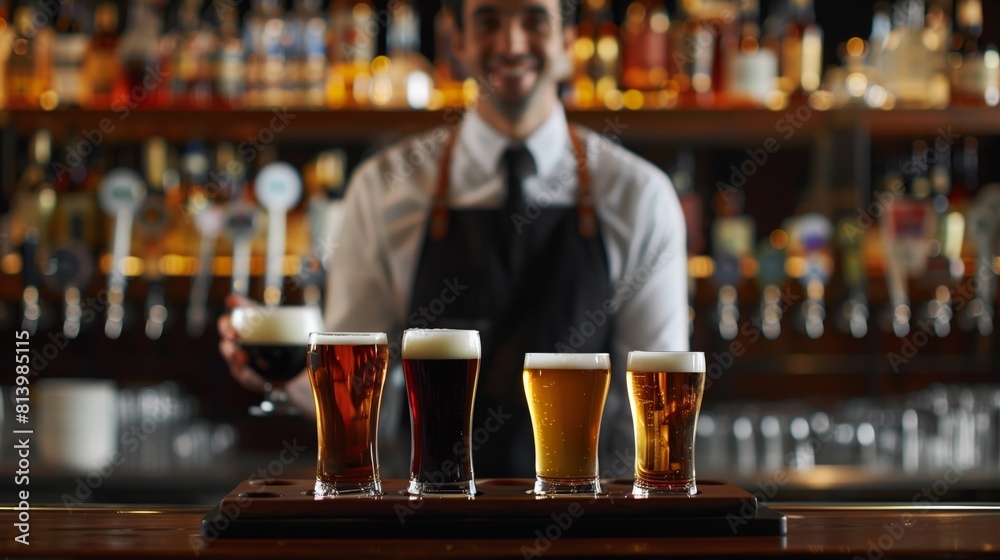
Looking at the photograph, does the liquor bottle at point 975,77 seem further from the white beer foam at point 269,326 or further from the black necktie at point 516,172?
the white beer foam at point 269,326

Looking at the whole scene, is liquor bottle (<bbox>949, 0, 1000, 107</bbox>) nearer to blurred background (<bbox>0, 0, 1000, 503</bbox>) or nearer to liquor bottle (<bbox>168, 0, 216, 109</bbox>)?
blurred background (<bbox>0, 0, 1000, 503</bbox>)

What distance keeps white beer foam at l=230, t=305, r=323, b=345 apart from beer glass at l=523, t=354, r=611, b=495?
1.87 ft

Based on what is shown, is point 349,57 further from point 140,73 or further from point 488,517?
point 488,517

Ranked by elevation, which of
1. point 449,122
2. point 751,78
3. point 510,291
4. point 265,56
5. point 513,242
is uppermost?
point 265,56

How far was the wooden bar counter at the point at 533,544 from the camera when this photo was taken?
111 centimetres

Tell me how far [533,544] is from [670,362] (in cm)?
27

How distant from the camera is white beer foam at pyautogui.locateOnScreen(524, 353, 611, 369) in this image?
4.30 ft

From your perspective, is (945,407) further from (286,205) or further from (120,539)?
(120,539)

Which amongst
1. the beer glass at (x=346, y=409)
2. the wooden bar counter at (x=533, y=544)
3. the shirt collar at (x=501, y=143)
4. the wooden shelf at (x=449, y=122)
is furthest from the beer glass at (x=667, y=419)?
the wooden shelf at (x=449, y=122)

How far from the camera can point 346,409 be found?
4.22 feet

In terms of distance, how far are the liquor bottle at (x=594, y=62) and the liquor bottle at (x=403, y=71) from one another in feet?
1.57

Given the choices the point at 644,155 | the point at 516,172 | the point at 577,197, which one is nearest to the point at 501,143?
the point at 516,172

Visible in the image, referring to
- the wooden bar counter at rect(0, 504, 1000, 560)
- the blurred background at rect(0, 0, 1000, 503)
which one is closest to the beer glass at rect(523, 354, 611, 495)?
the wooden bar counter at rect(0, 504, 1000, 560)

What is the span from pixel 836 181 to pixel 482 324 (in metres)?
1.64
